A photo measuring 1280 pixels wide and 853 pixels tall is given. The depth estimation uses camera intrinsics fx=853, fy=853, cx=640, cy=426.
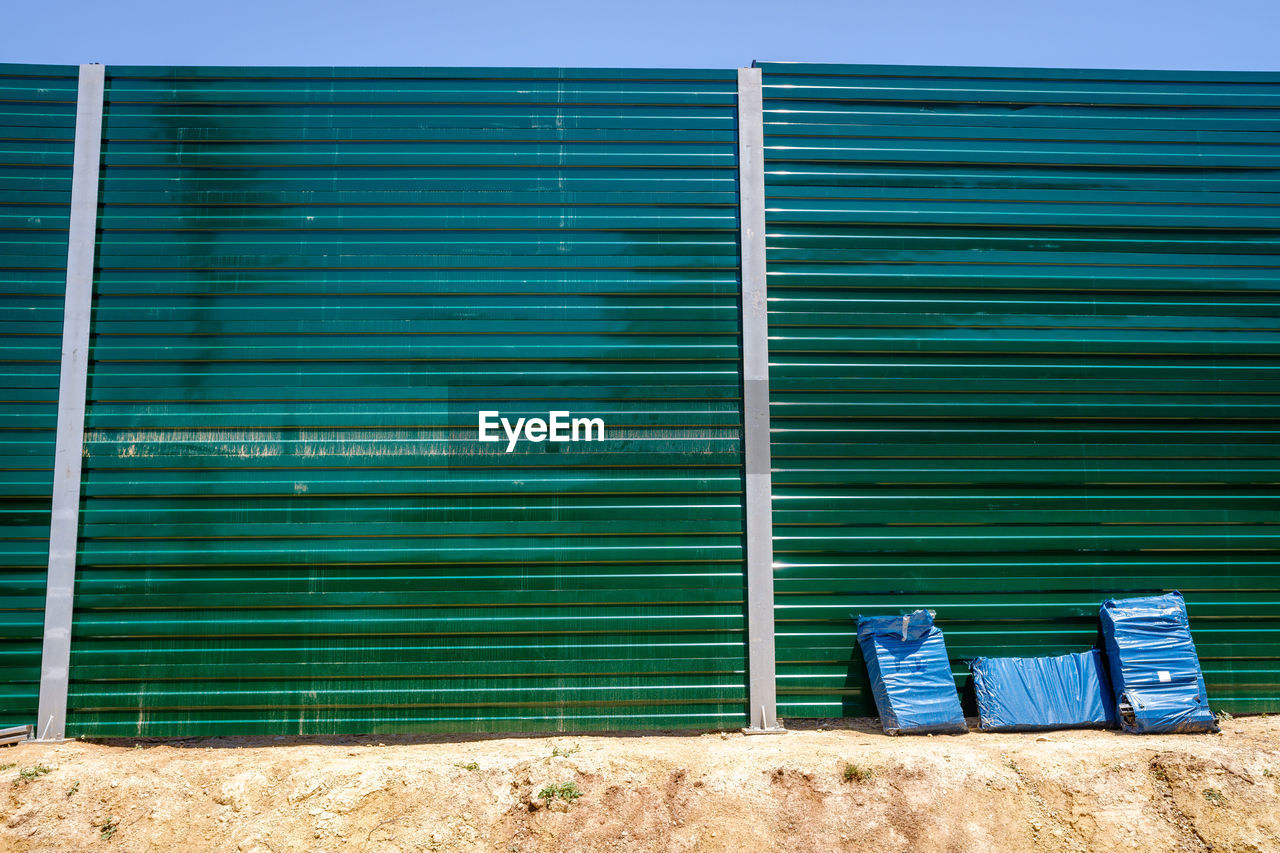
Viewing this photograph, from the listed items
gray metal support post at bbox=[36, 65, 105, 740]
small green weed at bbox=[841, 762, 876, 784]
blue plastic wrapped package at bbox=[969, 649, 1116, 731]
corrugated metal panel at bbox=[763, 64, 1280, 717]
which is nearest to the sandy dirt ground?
small green weed at bbox=[841, 762, 876, 784]

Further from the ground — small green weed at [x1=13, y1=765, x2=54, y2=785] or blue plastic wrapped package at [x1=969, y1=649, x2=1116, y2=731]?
blue plastic wrapped package at [x1=969, y1=649, x2=1116, y2=731]

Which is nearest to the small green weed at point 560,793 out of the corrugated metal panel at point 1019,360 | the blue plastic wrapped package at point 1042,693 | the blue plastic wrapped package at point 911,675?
the corrugated metal panel at point 1019,360

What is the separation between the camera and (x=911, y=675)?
9.42m

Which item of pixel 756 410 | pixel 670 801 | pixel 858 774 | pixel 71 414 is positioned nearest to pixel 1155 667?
pixel 858 774

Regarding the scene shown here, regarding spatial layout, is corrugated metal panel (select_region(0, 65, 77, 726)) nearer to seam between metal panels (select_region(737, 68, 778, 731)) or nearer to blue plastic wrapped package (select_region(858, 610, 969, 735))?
seam between metal panels (select_region(737, 68, 778, 731))

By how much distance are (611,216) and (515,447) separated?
3.00 metres

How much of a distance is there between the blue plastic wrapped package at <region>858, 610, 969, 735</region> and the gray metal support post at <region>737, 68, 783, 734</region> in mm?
1166

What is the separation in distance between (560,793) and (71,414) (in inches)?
272

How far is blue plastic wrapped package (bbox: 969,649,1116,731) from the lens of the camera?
9.47 meters

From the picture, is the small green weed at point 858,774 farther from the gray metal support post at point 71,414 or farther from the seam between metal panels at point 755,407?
the gray metal support post at point 71,414

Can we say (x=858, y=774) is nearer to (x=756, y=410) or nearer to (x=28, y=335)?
(x=756, y=410)

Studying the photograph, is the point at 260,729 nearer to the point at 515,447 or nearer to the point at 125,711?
the point at 125,711

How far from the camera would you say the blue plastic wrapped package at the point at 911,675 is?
930 cm

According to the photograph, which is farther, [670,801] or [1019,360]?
[1019,360]
